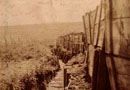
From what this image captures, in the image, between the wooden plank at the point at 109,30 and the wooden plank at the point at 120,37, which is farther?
the wooden plank at the point at 109,30

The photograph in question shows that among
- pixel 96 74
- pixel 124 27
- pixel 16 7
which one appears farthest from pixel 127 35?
pixel 16 7

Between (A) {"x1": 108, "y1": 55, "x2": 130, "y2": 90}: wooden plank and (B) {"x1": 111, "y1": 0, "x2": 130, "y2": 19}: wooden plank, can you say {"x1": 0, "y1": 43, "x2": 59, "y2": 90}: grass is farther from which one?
(B) {"x1": 111, "y1": 0, "x2": 130, "y2": 19}: wooden plank

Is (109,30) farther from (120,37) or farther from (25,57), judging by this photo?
(25,57)

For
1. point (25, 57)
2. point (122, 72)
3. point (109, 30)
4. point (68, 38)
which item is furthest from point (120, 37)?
point (68, 38)

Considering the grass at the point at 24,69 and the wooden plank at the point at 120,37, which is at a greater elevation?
the wooden plank at the point at 120,37

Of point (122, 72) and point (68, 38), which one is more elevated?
point (122, 72)

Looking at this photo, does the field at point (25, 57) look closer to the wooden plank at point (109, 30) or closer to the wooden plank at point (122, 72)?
the wooden plank at point (109, 30)

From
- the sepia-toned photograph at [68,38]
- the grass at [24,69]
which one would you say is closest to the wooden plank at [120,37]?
the sepia-toned photograph at [68,38]

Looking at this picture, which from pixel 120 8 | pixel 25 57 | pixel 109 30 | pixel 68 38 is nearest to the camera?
pixel 120 8

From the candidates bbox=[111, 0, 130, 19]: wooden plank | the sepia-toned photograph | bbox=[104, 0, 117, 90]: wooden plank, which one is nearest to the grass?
the sepia-toned photograph
